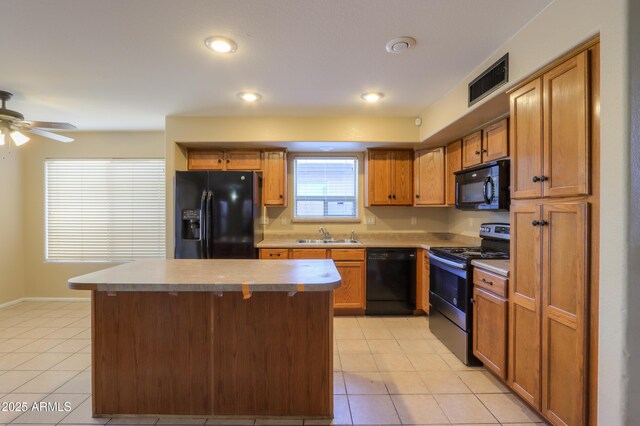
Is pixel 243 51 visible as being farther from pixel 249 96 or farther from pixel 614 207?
pixel 614 207

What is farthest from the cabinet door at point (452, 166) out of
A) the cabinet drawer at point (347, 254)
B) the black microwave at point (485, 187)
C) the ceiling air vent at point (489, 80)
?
the cabinet drawer at point (347, 254)

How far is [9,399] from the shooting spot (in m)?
2.01

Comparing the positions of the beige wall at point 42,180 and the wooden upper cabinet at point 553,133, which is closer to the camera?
the wooden upper cabinet at point 553,133

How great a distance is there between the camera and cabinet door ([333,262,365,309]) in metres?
3.60

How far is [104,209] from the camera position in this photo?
4.29m

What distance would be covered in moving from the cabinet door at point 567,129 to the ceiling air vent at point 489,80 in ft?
1.27

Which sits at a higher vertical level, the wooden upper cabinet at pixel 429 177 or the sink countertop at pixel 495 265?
the wooden upper cabinet at pixel 429 177

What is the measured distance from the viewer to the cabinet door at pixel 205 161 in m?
3.80

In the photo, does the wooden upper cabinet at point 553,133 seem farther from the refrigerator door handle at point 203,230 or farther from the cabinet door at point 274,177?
the refrigerator door handle at point 203,230

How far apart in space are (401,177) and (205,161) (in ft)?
8.32

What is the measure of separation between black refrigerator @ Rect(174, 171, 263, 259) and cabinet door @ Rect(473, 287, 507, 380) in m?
2.40

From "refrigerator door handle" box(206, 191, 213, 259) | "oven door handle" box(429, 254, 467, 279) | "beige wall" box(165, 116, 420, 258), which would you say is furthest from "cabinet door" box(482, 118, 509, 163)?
"refrigerator door handle" box(206, 191, 213, 259)

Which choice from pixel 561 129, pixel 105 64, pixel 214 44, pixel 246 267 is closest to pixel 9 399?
pixel 246 267

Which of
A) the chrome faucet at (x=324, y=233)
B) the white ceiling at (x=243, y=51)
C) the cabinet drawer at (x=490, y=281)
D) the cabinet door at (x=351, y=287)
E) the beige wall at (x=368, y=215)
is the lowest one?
the cabinet door at (x=351, y=287)
